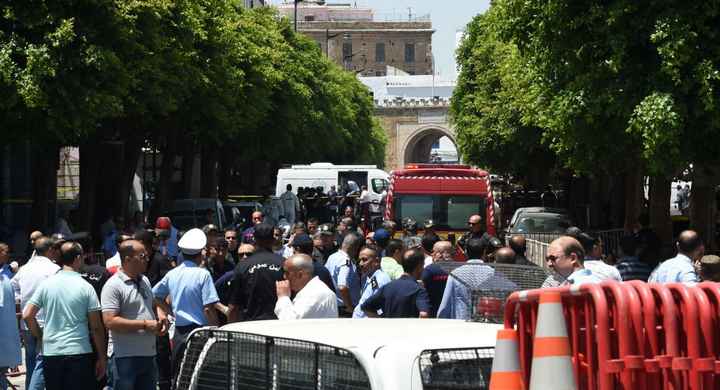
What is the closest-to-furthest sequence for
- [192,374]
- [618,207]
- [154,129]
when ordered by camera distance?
1. [192,374]
2. [154,129]
3. [618,207]

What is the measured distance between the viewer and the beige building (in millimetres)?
147250

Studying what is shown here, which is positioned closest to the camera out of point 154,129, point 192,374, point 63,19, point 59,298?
point 192,374

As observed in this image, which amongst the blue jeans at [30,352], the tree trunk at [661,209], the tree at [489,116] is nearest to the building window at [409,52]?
the tree at [489,116]

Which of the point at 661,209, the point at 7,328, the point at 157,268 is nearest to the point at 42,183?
the point at 661,209

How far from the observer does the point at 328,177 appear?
4238cm

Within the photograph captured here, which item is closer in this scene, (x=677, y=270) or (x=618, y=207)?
(x=677, y=270)

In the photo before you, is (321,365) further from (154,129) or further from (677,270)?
(154,129)

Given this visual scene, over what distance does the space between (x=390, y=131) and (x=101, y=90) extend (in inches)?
3773

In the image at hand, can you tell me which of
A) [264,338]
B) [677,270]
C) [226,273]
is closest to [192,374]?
[264,338]

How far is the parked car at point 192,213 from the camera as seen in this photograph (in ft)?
98.9

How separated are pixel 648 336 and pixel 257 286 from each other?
6.45 m

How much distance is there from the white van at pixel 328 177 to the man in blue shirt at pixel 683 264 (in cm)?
3083

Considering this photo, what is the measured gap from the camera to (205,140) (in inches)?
1671

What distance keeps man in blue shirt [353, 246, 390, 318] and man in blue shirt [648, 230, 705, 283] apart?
212 centimetres
